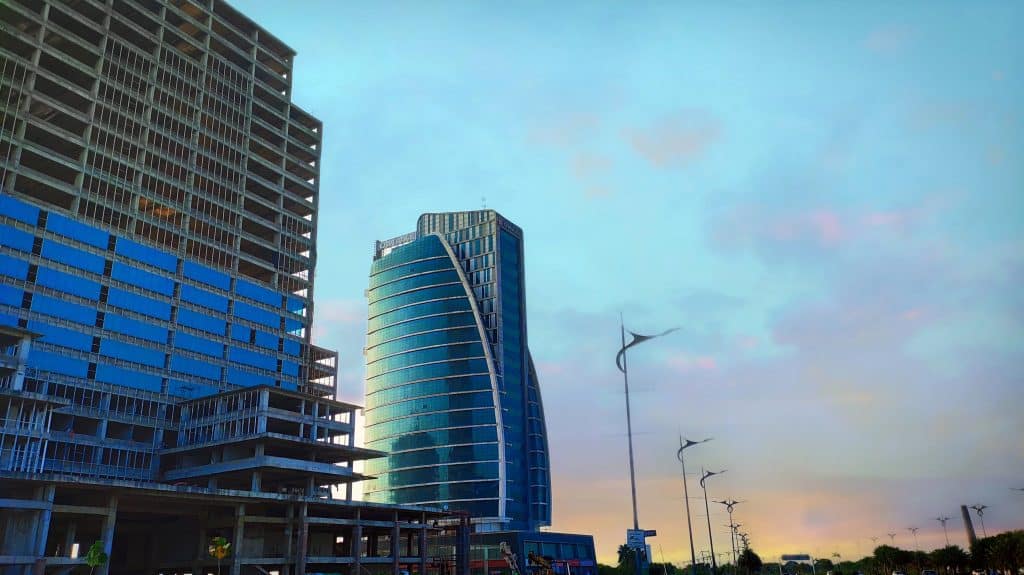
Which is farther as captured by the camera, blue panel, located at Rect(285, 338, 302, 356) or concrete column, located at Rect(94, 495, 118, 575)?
blue panel, located at Rect(285, 338, 302, 356)

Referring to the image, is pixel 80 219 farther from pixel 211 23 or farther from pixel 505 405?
pixel 505 405

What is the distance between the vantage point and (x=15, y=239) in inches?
4077

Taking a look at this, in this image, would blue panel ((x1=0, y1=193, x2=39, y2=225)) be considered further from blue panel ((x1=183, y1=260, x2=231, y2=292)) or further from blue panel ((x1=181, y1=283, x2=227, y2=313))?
blue panel ((x1=181, y1=283, x2=227, y2=313))

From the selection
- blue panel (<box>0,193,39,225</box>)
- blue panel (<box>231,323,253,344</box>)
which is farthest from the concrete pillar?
blue panel (<box>0,193,39,225</box>)

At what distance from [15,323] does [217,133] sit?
2074 inches

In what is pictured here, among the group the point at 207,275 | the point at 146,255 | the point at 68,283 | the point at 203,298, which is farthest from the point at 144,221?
the point at 68,283

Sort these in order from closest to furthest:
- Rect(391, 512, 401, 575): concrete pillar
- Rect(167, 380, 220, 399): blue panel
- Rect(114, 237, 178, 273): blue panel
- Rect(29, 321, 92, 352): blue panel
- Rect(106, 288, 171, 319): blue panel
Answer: Rect(29, 321, 92, 352): blue panel, Rect(106, 288, 171, 319): blue panel, Rect(391, 512, 401, 575): concrete pillar, Rect(114, 237, 178, 273): blue panel, Rect(167, 380, 220, 399): blue panel

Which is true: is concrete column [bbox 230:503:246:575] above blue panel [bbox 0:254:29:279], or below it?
below

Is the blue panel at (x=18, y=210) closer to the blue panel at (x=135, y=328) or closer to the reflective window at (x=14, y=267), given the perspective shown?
the reflective window at (x=14, y=267)

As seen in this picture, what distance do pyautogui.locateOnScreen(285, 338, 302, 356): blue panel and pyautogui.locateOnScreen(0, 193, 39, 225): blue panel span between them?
46.5 meters

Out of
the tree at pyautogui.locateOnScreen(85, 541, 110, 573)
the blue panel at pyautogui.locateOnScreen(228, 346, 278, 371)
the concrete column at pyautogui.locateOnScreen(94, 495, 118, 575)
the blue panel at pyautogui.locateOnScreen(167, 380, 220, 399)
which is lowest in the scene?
the tree at pyautogui.locateOnScreen(85, 541, 110, 573)

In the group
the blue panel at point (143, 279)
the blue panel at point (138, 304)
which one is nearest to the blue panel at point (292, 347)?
the blue panel at point (138, 304)

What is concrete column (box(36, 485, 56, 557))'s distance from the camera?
81688 mm

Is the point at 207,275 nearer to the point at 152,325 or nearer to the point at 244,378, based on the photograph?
the point at 152,325
